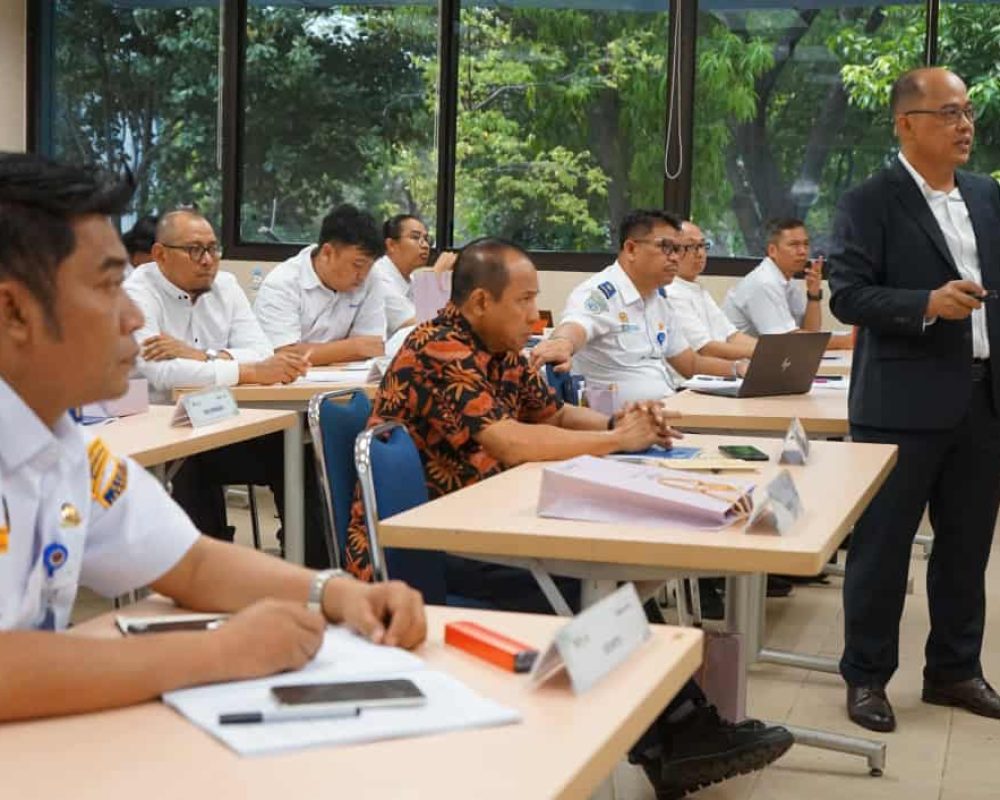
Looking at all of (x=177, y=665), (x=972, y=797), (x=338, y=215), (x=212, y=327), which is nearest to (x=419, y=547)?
(x=177, y=665)

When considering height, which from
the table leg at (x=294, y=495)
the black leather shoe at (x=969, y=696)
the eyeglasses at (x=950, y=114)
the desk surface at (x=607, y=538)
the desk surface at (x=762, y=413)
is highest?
the eyeglasses at (x=950, y=114)

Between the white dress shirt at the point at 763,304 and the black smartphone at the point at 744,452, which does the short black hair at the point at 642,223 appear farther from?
the black smartphone at the point at 744,452

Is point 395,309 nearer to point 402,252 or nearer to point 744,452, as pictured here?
point 402,252

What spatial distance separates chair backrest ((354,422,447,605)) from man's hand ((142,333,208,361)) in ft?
6.95

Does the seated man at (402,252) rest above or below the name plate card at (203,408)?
above

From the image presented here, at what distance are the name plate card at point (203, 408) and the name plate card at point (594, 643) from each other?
2422 mm

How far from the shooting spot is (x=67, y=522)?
1520mm

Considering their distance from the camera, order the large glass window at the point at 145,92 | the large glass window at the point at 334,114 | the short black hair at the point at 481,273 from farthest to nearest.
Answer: the large glass window at the point at 145,92, the large glass window at the point at 334,114, the short black hair at the point at 481,273

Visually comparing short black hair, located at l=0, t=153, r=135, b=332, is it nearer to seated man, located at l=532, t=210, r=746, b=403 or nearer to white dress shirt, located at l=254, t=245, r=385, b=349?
seated man, located at l=532, t=210, r=746, b=403

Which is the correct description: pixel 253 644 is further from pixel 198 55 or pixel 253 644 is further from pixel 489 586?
pixel 198 55

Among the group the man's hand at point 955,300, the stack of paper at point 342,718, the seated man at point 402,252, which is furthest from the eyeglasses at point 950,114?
the seated man at point 402,252

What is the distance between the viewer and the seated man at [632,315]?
5.21 metres

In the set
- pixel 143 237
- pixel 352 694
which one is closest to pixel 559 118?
pixel 143 237

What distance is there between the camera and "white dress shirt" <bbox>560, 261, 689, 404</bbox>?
5.21 meters
